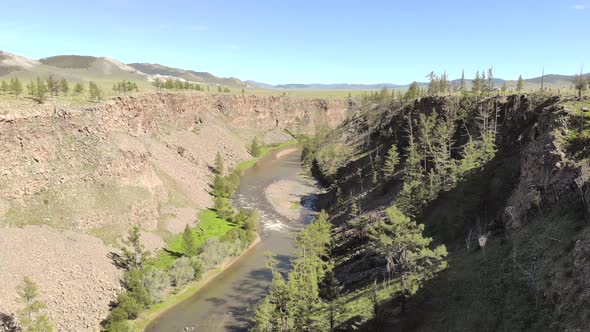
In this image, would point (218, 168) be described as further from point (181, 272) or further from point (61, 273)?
point (61, 273)

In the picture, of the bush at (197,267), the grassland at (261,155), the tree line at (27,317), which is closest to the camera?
the tree line at (27,317)

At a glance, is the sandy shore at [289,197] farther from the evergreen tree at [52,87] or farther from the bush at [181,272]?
the evergreen tree at [52,87]

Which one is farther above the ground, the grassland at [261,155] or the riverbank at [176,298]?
the grassland at [261,155]

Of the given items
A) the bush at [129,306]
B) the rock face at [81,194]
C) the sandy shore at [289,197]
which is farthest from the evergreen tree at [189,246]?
the sandy shore at [289,197]

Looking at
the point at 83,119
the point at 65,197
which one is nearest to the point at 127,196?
the point at 65,197

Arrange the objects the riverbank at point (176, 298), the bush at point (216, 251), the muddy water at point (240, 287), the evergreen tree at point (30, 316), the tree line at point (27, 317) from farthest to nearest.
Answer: the bush at point (216, 251), the muddy water at point (240, 287), the riverbank at point (176, 298), the tree line at point (27, 317), the evergreen tree at point (30, 316)

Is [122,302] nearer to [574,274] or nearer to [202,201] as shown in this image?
[202,201]
